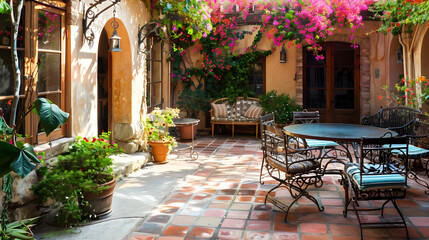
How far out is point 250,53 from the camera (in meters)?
10.1

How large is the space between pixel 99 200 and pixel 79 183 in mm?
324

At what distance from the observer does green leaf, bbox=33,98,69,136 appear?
2.99 meters

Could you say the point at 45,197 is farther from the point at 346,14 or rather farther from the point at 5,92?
the point at 346,14

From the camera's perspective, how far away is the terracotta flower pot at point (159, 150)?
665 centimetres

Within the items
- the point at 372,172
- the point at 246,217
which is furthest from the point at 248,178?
the point at 372,172

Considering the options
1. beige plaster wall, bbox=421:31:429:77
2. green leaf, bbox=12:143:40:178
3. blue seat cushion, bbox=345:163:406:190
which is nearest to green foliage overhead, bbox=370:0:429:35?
beige plaster wall, bbox=421:31:429:77

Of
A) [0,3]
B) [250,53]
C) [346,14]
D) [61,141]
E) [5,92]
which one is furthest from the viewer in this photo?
[250,53]

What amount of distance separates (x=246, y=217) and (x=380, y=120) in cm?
350

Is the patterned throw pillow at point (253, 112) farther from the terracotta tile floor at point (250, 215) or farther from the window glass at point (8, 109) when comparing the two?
the window glass at point (8, 109)

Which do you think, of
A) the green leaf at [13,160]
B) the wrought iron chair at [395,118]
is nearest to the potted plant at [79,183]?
the green leaf at [13,160]

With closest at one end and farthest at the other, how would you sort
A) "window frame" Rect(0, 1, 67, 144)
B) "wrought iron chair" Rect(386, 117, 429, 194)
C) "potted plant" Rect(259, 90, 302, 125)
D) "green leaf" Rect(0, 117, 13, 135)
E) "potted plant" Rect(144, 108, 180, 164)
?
"green leaf" Rect(0, 117, 13, 135), "window frame" Rect(0, 1, 67, 144), "wrought iron chair" Rect(386, 117, 429, 194), "potted plant" Rect(144, 108, 180, 164), "potted plant" Rect(259, 90, 302, 125)

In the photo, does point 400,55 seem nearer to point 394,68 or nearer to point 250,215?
point 394,68

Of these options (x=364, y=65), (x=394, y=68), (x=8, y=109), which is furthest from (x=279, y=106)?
(x=8, y=109)

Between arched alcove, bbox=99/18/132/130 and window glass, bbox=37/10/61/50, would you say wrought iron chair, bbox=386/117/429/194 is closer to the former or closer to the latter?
arched alcove, bbox=99/18/132/130
